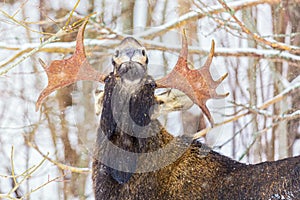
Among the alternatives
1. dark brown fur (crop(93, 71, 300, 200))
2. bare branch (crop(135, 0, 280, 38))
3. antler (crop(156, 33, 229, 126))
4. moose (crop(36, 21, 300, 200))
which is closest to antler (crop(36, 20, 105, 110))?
moose (crop(36, 21, 300, 200))

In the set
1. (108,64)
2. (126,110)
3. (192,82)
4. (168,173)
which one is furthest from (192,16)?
(168,173)

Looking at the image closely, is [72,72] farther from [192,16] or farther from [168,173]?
[192,16]

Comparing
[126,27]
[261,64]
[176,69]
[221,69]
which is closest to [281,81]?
[261,64]

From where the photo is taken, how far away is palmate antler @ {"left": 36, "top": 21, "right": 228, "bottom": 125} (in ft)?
15.6

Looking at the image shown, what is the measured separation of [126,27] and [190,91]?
4.29 meters

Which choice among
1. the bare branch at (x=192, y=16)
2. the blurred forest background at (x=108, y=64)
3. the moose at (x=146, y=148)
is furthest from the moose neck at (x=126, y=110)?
the bare branch at (x=192, y=16)

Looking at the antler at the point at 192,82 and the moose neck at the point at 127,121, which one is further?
the antler at the point at 192,82

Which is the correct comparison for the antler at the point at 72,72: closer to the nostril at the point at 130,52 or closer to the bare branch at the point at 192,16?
the nostril at the point at 130,52

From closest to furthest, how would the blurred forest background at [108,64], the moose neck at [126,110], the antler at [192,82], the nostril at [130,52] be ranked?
1. the nostril at [130,52]
2. the moose neck at [126,110]
3. the antler at [192,82]
4. the blurred forest background at [108,64]

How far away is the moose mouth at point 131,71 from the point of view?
452 centimetres

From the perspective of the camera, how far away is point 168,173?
4.70 m

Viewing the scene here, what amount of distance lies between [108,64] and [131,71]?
335cm

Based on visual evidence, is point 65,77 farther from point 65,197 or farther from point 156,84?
point 65,197

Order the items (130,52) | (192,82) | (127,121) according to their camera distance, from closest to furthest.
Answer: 1. (130,52)
2. (127,121)
3. (192,82)
